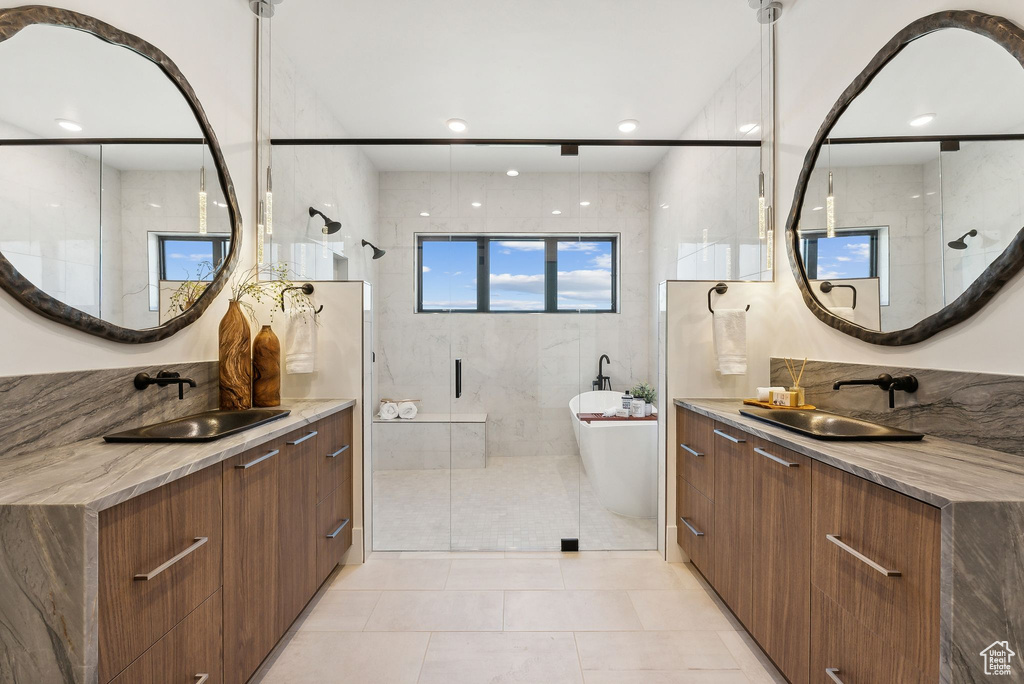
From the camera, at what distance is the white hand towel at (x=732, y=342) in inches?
97.8

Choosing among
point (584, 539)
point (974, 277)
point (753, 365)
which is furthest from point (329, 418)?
point (974, 277)

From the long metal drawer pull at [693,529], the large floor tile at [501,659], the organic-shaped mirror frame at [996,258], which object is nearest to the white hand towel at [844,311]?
the organic-shaped mirror frame at [996,258]

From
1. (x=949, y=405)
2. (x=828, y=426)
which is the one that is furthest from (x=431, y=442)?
(x=949, y=405)

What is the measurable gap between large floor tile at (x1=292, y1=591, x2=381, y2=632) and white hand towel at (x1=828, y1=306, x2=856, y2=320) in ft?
7.95

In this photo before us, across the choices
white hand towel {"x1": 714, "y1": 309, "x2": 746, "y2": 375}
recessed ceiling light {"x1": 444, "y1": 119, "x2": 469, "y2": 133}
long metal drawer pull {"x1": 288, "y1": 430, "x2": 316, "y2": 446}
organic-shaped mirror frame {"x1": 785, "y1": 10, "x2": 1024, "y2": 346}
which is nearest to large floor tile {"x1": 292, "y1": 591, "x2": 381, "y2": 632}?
long metal drawer pull {"x1": 288, "y1": 430, "x2": 316, "y2": 446}

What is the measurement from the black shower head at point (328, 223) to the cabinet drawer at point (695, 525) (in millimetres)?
2419

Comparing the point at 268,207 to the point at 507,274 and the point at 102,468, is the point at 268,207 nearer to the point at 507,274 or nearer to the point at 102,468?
the point at 507,274

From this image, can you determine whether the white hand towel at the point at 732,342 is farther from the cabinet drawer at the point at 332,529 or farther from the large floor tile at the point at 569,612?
the cabinet drawer at the point at 332,529

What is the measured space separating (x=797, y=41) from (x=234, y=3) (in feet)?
8.95

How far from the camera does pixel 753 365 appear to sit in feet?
8.47

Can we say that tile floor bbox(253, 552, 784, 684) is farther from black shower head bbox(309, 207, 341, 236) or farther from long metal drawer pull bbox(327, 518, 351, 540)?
black shower head bbox(309, 207, 341, 236)

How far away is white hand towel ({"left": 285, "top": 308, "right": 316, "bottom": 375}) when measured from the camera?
2.45 metres

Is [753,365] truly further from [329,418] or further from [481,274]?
[329,418]

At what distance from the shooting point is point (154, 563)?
3.55ft
